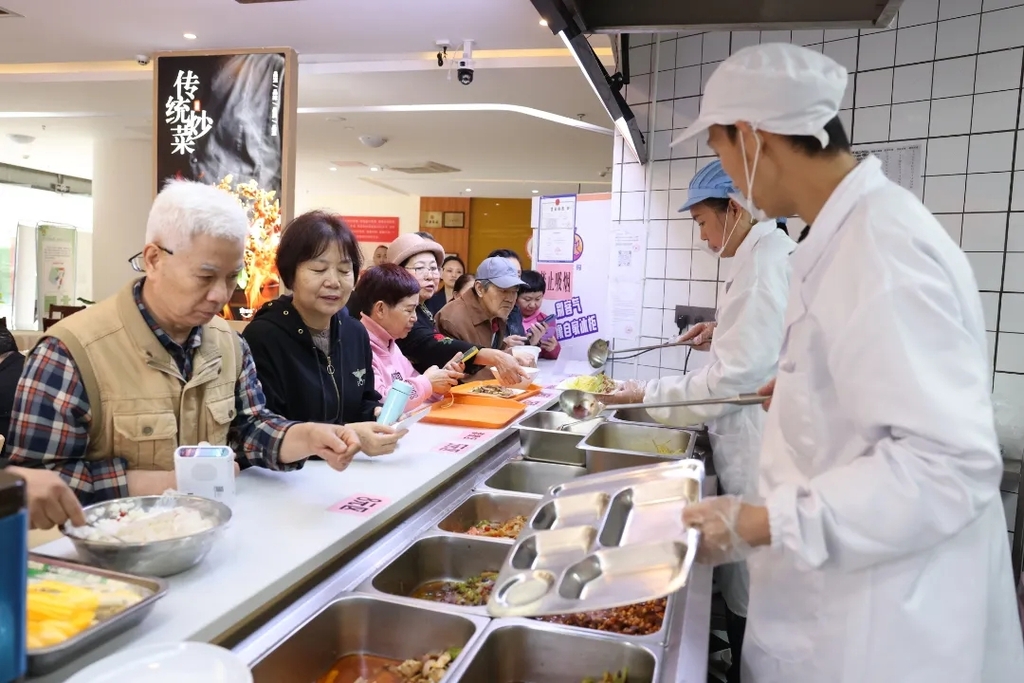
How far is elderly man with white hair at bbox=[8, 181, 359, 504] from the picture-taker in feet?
4.87

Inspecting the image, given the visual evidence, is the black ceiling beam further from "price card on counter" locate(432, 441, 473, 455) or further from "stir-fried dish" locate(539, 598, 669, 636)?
"stir-fried dish" locate(539, 598, 669, 636)

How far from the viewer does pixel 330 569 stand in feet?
4.85

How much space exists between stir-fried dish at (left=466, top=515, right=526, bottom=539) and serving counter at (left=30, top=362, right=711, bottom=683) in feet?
0.31

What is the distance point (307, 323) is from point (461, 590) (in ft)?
3.54

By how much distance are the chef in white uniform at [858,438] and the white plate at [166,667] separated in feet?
2.32

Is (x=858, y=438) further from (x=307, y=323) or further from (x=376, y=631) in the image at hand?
(x=307, y=323)

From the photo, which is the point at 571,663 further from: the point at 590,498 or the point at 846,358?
the point at 846,358

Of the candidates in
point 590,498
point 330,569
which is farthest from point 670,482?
point 330,569

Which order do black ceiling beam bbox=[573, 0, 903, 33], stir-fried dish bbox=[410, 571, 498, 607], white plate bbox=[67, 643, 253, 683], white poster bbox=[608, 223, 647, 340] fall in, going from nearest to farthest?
white plate bbox=[67, 643, 253, 683] < stir-fried dish bbox=[410, 571, 498, 607] < black ceiling beam bbox=[573, 0, 903, 33] < white poster bbox=[608, 223, 647, 340]

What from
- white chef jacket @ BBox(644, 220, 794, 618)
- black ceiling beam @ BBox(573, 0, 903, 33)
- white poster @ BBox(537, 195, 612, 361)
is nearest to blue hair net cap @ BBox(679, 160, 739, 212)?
white chef jacket @ BBox(644, 220, 794, 618)

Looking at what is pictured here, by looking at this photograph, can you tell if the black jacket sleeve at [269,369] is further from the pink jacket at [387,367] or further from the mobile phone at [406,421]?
the pink jacket at [387,367]

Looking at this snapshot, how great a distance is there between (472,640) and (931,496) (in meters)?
0.81

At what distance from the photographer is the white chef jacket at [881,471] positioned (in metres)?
1.04

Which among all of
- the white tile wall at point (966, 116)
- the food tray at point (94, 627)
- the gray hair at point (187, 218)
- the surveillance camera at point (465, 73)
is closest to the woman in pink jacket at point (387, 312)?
the gray hair at point (187, 218)
